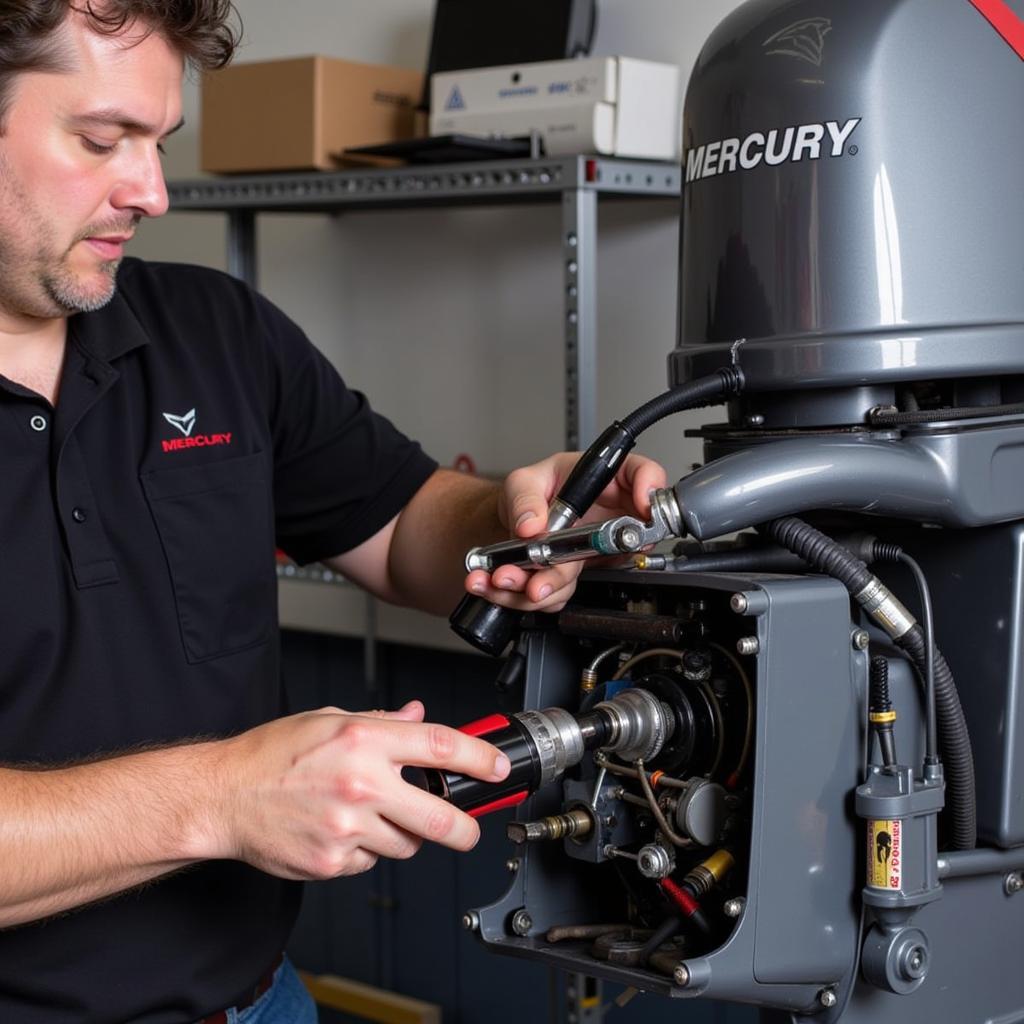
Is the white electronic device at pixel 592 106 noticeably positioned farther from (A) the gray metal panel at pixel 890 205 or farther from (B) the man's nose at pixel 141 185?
(A) the gray metal panel at pixel 890 205

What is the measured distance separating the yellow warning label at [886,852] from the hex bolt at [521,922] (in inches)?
9.0

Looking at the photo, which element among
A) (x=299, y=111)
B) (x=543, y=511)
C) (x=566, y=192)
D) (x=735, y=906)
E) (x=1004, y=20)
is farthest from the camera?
(x=299, y=111)

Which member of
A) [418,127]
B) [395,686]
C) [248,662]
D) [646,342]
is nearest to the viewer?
[248,662]

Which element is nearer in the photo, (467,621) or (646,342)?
(467,621)

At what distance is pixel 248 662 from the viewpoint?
134 cm

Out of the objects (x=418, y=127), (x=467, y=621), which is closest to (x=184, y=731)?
(x=467, y=621)

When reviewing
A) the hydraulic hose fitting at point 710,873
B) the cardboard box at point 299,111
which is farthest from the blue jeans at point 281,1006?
the cardboard box at point 299,111

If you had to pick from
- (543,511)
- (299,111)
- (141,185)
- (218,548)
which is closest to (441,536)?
(218,548)

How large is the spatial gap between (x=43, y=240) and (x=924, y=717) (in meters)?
0.80

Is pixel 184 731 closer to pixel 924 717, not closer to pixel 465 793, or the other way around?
pixel 465 793

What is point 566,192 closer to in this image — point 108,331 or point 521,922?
point 108,331

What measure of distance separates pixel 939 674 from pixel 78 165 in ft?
2.62

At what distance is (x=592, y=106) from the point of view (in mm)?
1932

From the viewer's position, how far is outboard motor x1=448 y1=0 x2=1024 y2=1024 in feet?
2.92
